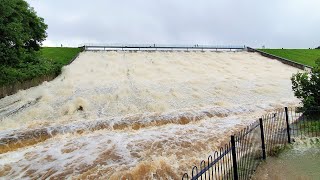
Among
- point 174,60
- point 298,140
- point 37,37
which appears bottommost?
point 298,140

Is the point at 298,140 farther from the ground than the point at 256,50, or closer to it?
closer to it

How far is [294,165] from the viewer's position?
8.90 m

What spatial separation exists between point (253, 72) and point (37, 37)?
1818cm

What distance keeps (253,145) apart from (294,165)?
1.26 metres

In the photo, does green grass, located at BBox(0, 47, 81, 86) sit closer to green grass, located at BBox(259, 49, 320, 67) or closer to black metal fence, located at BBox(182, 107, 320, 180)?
black metal fence, located at BBox(182, 107, 320, 180)

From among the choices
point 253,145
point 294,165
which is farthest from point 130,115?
point 294,165

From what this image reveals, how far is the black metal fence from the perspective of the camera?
750 centimetres

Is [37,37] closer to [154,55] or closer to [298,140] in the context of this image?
[154,55]

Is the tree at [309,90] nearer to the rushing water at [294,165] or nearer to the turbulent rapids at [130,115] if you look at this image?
the turbulent rapids at [130,115]

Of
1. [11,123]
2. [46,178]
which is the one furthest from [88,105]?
[46,178]

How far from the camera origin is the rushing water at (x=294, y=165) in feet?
26.7

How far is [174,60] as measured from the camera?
3178 centimetres

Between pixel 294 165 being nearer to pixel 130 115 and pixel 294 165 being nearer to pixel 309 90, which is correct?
pixel 309 90

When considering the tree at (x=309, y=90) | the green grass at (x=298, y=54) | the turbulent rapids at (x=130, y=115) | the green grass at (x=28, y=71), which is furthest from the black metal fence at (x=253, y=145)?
the green grass at (x=298, y=54)
